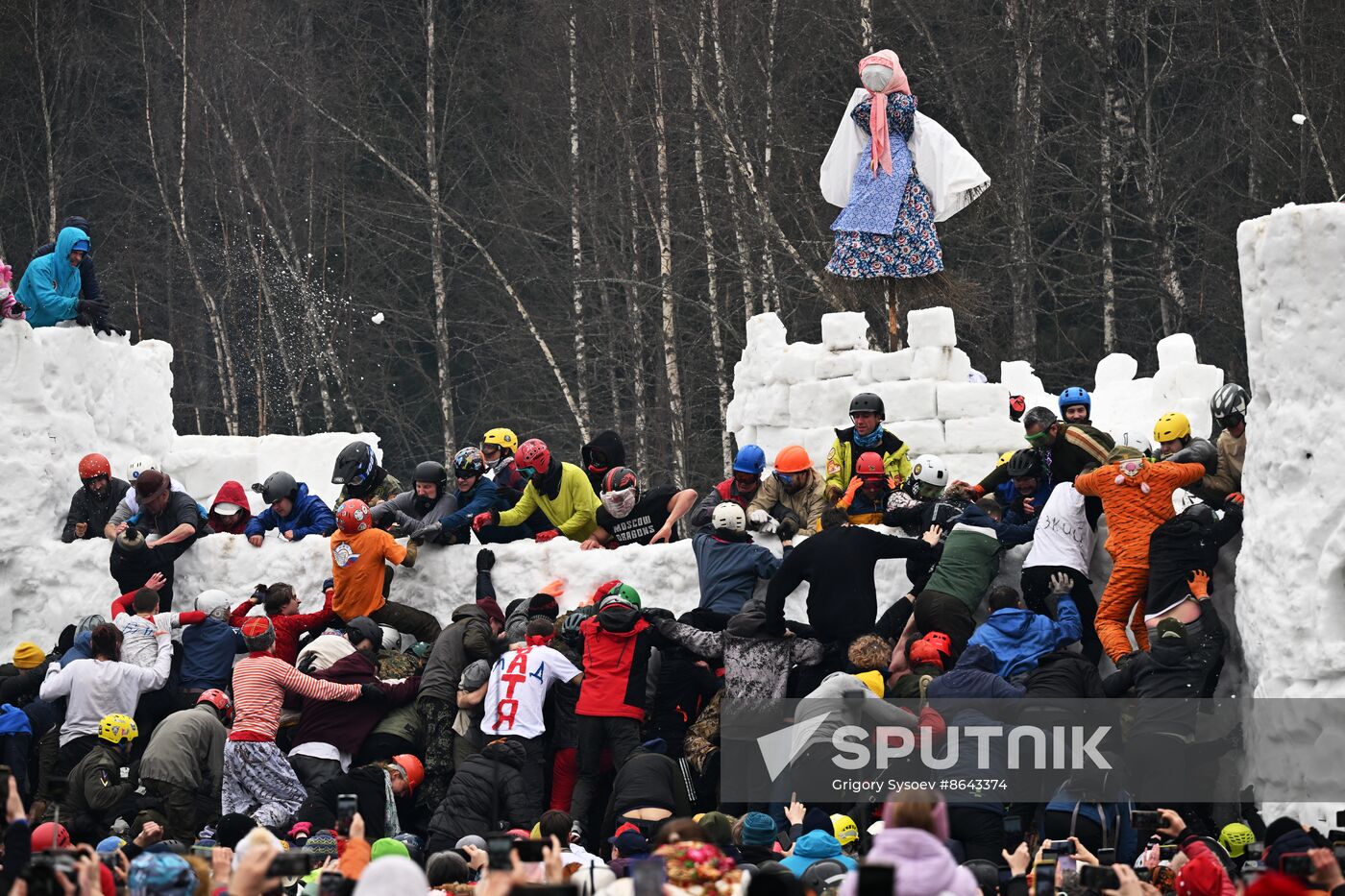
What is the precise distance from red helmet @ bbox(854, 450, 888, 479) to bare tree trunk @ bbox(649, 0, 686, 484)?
36.1 ft

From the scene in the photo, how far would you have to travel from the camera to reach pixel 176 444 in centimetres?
1902

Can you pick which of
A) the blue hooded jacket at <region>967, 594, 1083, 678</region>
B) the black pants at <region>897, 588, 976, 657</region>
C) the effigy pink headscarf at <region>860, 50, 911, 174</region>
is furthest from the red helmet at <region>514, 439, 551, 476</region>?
the blue hooded jacket at <region>967, 594, 1083, 678</region>

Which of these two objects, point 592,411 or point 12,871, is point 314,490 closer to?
point 592,411

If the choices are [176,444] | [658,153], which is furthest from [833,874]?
[658,153]

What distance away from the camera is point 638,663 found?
1309cm

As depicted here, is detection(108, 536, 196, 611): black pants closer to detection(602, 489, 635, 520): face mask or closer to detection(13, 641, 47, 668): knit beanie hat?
detection(13, 641, 47, 668): knit beanie hat

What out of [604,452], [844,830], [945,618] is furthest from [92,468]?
[844,830]

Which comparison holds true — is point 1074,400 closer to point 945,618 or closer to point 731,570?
point 945,618

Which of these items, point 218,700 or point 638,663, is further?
point 218,700

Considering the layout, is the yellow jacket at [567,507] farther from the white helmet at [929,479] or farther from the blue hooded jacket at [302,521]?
the white helmet at [929,479]

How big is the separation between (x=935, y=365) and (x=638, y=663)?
4.13 meters

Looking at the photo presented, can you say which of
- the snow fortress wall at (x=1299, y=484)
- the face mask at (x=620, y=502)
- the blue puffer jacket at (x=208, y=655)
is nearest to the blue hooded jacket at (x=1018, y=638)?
the snow fortress wall at (x=1299, y=484)

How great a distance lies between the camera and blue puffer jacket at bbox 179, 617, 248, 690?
1425cm

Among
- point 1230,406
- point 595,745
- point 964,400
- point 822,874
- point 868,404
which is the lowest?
point 822,874
